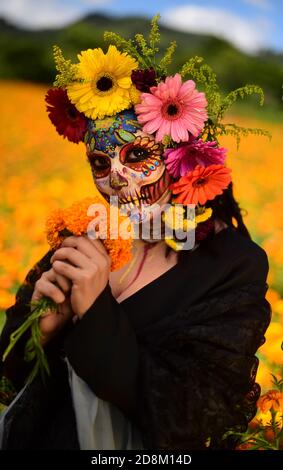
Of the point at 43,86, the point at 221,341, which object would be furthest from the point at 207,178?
the point at 43,86

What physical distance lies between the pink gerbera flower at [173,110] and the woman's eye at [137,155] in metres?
0.06

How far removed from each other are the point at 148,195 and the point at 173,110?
0.92ft

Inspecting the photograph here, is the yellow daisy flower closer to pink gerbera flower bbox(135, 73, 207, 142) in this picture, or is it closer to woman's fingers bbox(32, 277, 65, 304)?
pink gerbera flower bbox(135, 73, 207, 142)

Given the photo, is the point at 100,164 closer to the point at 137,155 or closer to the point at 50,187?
the point at 137,155

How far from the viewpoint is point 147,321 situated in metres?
2.10

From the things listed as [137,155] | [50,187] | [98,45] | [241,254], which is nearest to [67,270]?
[137,155]

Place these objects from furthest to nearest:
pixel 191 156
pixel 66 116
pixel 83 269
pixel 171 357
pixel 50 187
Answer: pixel 50 187, pixel 66 116, pixel 191 156, pixel 171 357, pixel 83 269

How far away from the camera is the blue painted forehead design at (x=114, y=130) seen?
2111 millimetres

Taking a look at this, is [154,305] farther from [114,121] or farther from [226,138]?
[226,138]

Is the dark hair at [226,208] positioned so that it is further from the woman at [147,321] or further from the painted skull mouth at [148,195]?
the painted skull mouth at [148,195]

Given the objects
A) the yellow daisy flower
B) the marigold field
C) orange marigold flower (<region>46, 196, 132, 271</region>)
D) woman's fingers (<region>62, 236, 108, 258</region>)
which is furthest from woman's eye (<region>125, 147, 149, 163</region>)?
the marigold field

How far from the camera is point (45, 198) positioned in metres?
5.33

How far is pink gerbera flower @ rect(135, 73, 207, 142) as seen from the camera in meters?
2.07

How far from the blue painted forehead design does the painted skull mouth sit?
15 cm
